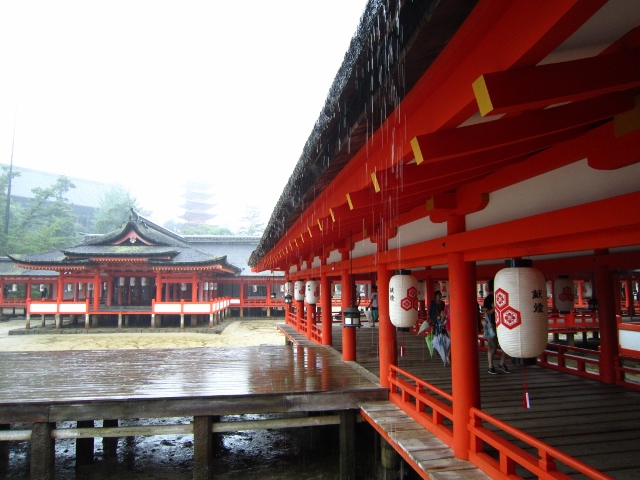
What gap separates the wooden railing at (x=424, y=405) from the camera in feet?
15.7

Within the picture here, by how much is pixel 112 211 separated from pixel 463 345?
60.0 meters

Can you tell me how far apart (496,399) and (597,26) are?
563cm

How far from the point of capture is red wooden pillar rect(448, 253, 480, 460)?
4.36m

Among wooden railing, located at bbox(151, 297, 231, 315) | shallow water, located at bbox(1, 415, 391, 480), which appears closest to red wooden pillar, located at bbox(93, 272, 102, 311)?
wooden railing, located at bbox(151, 297, 231, 315)

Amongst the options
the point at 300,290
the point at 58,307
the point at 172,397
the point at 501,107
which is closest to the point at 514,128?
the point at 501,107

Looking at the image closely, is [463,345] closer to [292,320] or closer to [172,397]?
[172,397]

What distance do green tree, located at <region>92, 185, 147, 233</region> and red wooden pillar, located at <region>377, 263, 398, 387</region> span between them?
51107 mm

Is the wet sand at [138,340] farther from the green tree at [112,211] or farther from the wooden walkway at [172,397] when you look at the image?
the green tree at [112,211]

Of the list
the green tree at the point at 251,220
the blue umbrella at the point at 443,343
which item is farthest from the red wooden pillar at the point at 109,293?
the green tree at the point at 251,220

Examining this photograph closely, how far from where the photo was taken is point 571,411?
556cm

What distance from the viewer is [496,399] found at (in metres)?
6.09

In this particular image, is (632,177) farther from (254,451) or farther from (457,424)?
(254,451)

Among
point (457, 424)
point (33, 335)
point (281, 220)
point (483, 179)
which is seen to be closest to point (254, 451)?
point (281, 220)

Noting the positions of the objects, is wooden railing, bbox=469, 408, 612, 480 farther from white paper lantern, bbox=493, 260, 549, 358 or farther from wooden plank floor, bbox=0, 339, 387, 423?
wooden plank floor, bbox=0, 339, 387, 423
